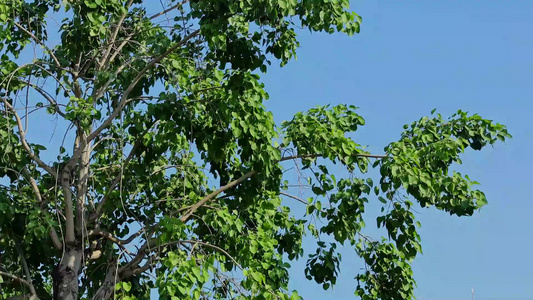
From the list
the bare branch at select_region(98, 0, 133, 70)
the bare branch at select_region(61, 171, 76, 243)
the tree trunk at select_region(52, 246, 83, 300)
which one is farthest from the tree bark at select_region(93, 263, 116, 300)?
the bare branch at select_region(98, 0, 133, 70)

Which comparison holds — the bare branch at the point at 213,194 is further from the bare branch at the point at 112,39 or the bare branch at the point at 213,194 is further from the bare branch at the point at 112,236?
the bare branch at the point at 112,39

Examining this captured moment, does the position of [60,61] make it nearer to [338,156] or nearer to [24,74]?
[24,74]

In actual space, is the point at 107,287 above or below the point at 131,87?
below

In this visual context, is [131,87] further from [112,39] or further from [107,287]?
[107,287]

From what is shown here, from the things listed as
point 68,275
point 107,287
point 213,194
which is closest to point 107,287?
point 107,287

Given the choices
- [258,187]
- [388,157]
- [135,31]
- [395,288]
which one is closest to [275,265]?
[258,187]

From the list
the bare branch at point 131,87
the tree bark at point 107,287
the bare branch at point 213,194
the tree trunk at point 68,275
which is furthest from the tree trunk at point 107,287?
the bare branch at point 131,87

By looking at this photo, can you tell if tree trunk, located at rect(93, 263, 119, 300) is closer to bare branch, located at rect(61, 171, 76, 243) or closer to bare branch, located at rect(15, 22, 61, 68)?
bare branch, located at rect(61, 171, 76, 243)

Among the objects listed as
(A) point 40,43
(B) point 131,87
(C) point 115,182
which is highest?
(A) point 40,43

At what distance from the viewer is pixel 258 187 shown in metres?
9.90

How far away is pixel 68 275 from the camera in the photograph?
32.8ft

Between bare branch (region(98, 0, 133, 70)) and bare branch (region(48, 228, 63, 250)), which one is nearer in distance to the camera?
bare branch (region(48, 228, 63, 250))

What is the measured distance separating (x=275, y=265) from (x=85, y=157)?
288cm

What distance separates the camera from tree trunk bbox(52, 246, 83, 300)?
9.93 m
